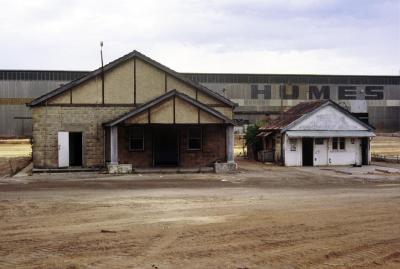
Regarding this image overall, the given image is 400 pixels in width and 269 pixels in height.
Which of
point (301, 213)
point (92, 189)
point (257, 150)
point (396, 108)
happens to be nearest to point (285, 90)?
point (396, 108)

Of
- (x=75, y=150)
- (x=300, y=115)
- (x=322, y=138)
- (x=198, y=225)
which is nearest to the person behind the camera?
(x=198, y=225)

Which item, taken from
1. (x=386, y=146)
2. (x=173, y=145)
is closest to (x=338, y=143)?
(x=173, y=145)

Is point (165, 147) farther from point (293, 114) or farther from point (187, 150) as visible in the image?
point (293, 114)

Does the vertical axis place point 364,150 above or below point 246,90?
below

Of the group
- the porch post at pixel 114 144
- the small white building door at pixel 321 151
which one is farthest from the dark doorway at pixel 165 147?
the small white building door at pixel 321 151

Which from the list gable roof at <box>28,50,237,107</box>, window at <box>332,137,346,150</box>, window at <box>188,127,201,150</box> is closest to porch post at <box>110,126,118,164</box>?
gable roof at <box>28,50,237,107</box>

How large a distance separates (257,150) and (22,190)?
867 inches

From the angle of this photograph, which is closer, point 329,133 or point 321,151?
point 329,133

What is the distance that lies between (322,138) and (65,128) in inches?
602

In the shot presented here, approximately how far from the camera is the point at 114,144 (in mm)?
27328

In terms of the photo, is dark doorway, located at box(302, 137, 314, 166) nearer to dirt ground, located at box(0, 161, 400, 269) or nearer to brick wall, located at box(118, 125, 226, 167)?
brick wall, located at box(118, 125, 226, 167)

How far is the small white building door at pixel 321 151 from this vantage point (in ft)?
111

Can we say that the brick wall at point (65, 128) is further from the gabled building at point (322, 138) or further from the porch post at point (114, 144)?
the gabled building at point (322, 138)

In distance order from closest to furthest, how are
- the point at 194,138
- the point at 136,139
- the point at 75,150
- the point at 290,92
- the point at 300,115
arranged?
the point at 136,139 → the point at 75,150 → the point at 194,138 → the point at 300,115 → the point at 290,92
